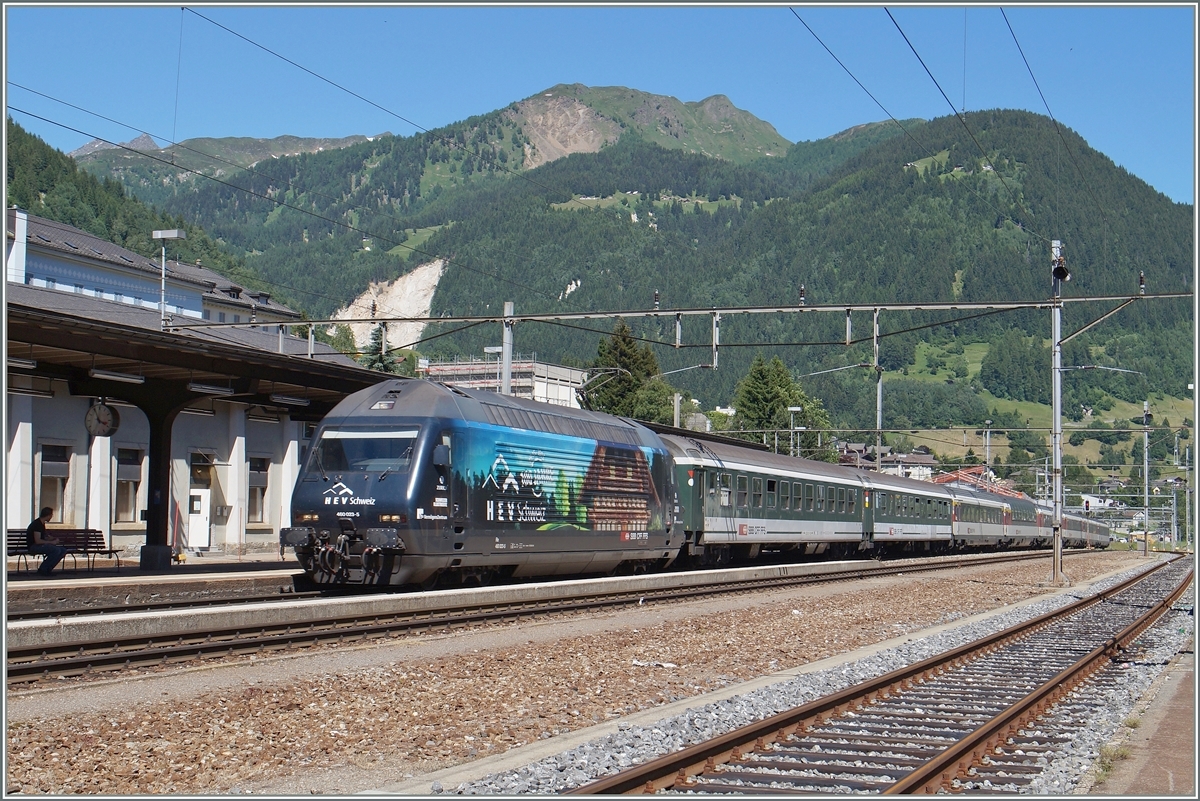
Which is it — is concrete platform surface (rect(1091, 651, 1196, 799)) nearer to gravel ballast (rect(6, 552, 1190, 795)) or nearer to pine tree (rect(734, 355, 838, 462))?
gravel ballast (rect(6, 552, 1190, 795))

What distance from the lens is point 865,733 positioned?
10.5 metres

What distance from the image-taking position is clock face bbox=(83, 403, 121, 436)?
26.8 meters

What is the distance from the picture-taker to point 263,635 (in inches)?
608

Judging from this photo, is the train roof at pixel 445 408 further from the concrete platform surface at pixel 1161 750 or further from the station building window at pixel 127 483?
the station building window at pixel 127 483

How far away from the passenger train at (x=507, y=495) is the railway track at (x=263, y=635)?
1.06 meters

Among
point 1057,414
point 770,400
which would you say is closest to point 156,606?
point 1057,414

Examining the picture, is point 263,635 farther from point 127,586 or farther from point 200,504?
point 200,504

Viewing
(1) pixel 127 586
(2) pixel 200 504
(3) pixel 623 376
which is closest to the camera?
(1) pixel 127 586

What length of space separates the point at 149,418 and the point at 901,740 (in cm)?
1921

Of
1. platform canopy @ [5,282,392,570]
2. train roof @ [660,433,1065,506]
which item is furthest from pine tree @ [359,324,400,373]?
train roof @ [660,433,1065,506]

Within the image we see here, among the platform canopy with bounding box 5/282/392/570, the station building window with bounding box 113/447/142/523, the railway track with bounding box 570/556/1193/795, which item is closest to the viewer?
the railway track with bounding box 570/556/1193/795

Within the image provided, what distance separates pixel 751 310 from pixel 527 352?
15850cm

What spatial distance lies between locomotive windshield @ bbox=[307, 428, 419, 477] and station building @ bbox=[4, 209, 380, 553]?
397 centimetres

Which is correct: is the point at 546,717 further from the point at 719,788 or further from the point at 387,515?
the point at 387,515
